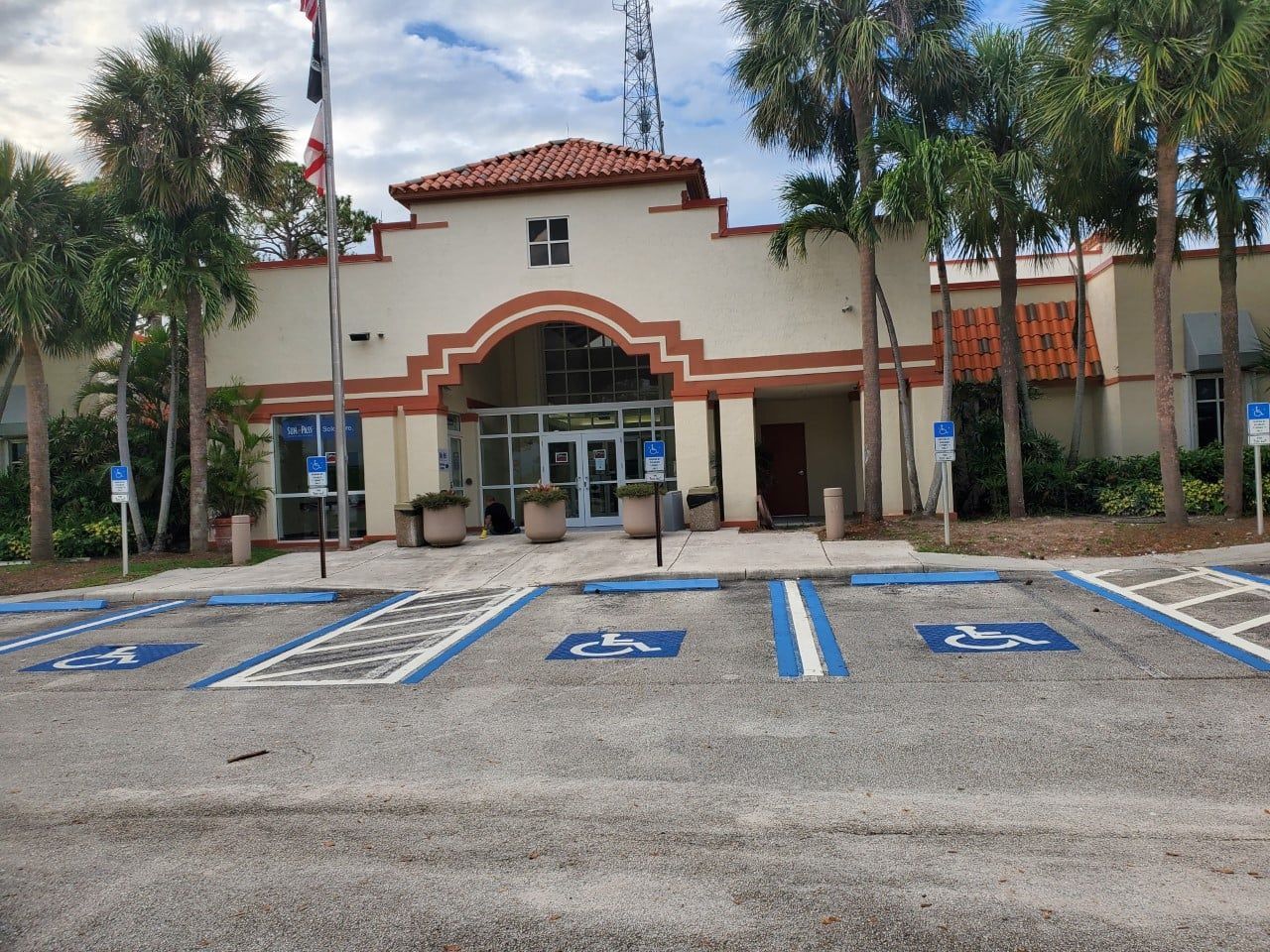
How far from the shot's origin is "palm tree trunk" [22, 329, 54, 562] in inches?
798

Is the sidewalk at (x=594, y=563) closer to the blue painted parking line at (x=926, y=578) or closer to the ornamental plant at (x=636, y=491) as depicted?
the blue painted parking line at (x=926, y=578)

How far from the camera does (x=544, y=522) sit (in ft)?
65.1

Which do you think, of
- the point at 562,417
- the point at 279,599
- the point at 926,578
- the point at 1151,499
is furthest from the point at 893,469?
the point at 279,599

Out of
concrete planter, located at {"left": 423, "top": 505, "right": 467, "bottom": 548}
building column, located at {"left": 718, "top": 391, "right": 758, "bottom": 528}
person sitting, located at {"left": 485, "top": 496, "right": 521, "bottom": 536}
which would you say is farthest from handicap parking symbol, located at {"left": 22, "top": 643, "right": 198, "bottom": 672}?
building column, located at {"left": 718, "top": 391, "right": 758, "bottom": 528}

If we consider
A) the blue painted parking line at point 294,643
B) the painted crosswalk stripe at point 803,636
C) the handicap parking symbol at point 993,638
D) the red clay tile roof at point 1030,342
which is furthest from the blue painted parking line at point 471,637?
the red clay tile roof at point 1030,342

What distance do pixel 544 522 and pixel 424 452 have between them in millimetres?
3878

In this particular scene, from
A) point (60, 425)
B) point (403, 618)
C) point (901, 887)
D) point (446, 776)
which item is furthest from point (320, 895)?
point (60, 425)

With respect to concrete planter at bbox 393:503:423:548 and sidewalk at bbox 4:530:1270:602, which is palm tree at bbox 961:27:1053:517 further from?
concrete planter at bbox 393:503:423:548

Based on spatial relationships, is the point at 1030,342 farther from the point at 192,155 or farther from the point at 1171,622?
the point at 192,155

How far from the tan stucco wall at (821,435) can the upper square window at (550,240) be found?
21.5 feet

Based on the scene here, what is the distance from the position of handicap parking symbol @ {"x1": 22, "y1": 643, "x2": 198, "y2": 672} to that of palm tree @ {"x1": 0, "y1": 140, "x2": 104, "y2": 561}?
9625 millimetres

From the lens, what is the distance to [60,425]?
909 inches

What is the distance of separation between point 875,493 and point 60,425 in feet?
57.1

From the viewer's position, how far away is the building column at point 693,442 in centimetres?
2177
